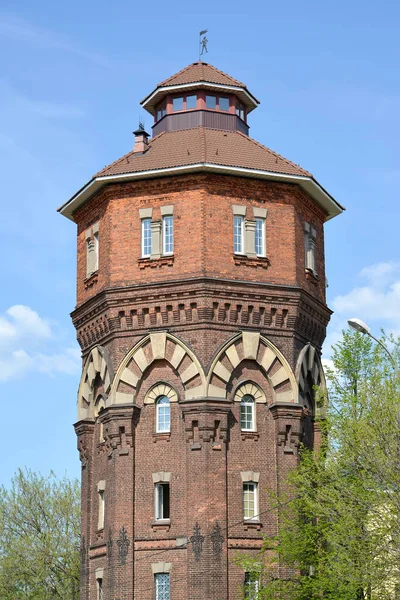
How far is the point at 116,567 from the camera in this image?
36.5 m

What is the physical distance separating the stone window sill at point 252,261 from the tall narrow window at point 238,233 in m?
0.29

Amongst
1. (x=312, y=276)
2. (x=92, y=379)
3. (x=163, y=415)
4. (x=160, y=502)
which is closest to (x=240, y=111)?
(x=312, y=276)

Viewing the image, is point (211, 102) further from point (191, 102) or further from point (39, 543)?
point (39, 543)

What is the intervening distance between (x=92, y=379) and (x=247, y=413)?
19.8 feet

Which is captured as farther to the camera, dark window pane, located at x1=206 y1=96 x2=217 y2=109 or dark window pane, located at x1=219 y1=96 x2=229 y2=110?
dark window pane, located at x1=219 y1=96 x2=229 y2=110

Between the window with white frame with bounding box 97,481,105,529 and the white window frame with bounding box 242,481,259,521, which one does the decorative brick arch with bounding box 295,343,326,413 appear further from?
the window with white frame with bounding box 97,481,105,529

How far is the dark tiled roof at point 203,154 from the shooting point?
38969mm

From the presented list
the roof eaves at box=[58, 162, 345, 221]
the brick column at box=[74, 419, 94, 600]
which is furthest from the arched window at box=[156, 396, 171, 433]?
the roof eaves at box=[58, 162, 345, 221]

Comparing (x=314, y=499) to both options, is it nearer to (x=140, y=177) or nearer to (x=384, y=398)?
(x=384, y=398)

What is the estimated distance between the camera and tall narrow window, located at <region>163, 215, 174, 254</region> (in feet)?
126

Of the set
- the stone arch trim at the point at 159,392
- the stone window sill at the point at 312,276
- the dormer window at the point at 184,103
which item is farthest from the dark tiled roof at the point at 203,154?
the stone arch trim at the point at 159,392

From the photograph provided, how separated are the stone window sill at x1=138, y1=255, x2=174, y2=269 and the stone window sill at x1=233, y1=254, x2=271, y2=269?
2162mm

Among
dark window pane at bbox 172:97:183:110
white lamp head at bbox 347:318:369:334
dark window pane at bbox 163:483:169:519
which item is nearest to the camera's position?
white lamp head at bbox 347:318:369:334

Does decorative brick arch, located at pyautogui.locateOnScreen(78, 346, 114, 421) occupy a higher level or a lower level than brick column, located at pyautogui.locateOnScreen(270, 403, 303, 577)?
higher
